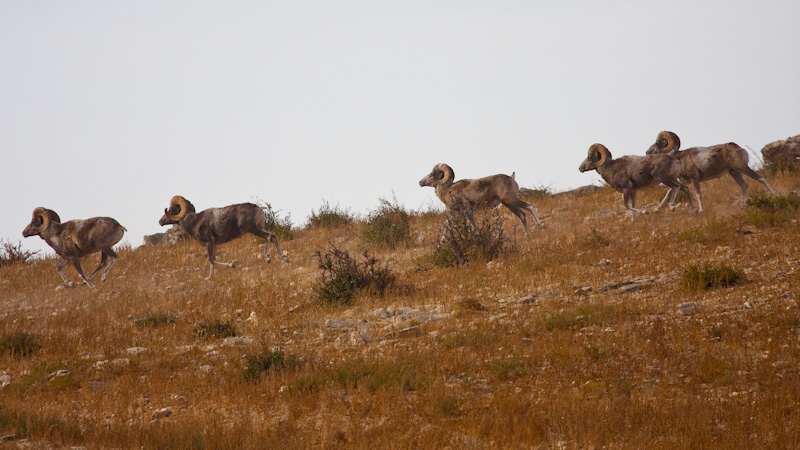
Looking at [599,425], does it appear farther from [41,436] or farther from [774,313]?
[41,436]

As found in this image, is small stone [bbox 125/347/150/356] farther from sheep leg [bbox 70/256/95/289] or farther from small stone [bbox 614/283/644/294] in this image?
sheep leg [bbox 70/256/95/289]

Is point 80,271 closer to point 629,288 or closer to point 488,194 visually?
point 488,194

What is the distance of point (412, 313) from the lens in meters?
11.8

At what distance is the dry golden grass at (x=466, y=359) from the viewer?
23.2 feet

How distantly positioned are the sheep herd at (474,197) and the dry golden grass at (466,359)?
1.53 metres

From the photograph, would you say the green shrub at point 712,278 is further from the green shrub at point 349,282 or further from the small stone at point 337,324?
the green shrub at point 349,282

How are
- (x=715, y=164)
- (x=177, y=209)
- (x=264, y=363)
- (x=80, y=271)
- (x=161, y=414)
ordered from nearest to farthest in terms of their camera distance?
(x=161, y=414), (x=264, y=363), (x=715, y=164), (x=80, y=271), (x=177, y=209)

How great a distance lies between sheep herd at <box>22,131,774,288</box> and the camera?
664 inches

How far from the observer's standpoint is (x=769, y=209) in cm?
1527

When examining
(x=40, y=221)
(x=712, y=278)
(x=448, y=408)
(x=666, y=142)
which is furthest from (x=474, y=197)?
(x=448, y=408)

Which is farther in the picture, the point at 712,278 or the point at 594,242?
the point at 594,242


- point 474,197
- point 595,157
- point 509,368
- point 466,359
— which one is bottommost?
point 509,368

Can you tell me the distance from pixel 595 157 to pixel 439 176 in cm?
372

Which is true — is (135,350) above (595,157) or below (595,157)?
below
